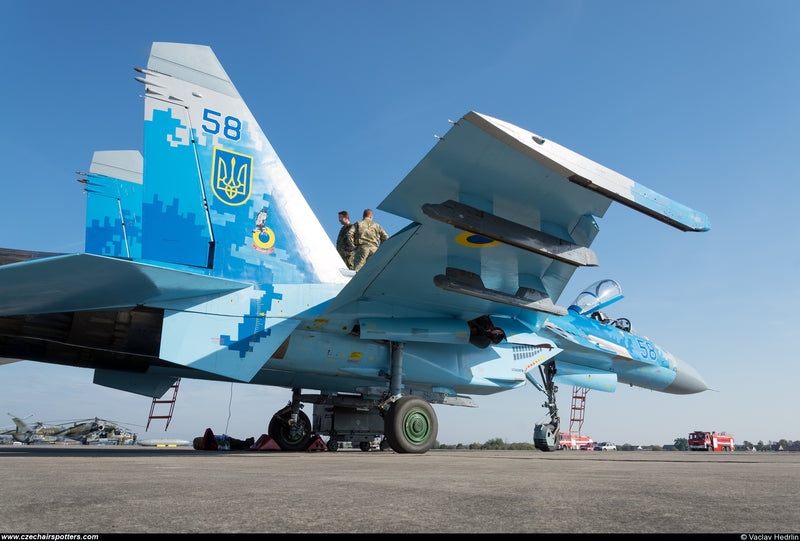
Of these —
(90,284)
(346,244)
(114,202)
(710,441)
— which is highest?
(114,202)

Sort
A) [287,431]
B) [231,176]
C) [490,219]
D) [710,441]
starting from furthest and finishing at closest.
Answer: [710,441], [287,431], [231,176], [490,219]

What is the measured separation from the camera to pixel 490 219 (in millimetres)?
6426

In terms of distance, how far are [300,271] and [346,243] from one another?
2.51 meters

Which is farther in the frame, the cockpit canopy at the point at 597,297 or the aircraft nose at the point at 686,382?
the aircraft nose at the point at 686,382

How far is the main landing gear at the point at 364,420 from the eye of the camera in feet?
26.1

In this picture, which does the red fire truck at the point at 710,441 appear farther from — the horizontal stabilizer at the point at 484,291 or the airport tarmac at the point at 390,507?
the airport tarmac at the point at 390,507

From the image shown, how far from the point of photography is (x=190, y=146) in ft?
24.8

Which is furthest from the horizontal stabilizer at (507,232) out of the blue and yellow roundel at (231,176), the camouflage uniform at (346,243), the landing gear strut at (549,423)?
the landing gear strut at (549,423)

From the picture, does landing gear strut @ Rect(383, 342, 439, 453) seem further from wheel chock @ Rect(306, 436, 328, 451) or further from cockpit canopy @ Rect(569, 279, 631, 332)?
cockpit canopy @ Rect(569, 279, 631, 332)

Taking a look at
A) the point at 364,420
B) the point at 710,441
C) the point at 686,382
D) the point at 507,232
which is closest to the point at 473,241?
the point at 507,232

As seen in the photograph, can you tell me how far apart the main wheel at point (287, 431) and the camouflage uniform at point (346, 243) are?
3.72 metres

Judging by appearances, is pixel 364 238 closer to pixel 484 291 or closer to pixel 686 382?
pixel 484 291

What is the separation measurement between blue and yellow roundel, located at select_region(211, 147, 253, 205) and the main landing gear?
344 centimetres

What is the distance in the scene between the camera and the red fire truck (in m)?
22.6
